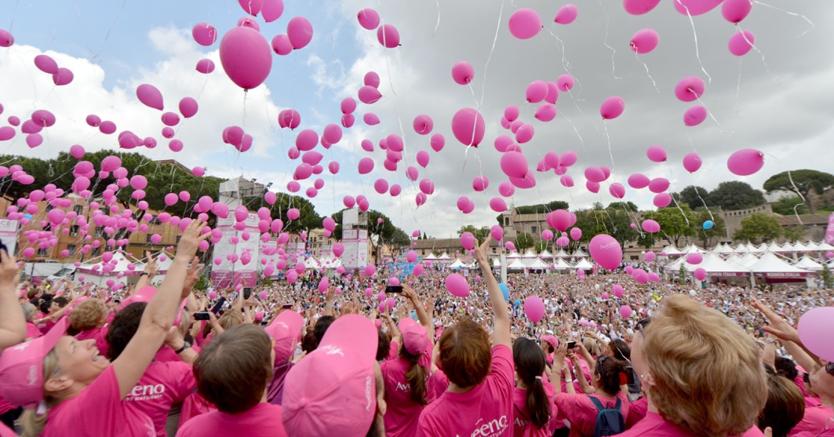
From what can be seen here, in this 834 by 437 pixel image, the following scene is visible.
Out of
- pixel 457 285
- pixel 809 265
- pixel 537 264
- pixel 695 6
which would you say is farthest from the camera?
pixel 537 264

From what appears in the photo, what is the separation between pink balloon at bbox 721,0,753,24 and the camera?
3.53 meters

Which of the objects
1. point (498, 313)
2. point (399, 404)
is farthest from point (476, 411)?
point (399, 404)

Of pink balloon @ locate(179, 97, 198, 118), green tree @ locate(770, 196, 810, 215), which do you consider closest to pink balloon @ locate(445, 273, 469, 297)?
pink balloon @ locate(179, 97, 198, 118)

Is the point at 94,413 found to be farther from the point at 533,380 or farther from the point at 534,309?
the point at 534,309

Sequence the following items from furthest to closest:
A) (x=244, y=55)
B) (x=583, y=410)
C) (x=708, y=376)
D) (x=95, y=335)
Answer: (x=244, y=55) → (x=95, y=335) → (x=583, y=410) → (x=708, y=376)

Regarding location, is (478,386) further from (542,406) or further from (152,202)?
(152,202)

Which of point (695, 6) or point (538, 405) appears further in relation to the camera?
point (695, 6)

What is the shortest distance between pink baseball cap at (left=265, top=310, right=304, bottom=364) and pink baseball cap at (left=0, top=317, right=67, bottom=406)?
41.2 inches

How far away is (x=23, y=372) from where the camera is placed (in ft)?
4.82

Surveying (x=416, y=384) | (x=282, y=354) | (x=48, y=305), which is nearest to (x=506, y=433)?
(x=416, y=384)

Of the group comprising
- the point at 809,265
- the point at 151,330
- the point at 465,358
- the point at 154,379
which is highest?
the point at 151,330

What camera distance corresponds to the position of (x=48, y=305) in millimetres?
5758

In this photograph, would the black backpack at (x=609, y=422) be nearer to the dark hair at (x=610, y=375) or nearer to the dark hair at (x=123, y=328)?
the dark hair at (x=610, y=375)

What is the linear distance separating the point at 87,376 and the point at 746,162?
5747mm
